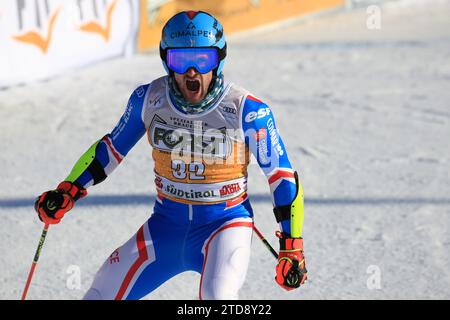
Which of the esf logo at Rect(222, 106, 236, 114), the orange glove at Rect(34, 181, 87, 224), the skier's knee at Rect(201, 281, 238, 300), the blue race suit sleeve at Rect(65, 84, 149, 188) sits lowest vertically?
the skier's knee at Rect(201, 281, 238, 300)

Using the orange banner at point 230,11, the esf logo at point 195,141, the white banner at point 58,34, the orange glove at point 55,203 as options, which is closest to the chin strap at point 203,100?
the esf logo at point 195,141

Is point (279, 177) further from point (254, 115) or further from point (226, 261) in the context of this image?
point (226, 261)

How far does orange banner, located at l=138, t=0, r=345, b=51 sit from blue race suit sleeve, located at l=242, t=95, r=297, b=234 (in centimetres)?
903

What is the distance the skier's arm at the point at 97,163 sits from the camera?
4453mm

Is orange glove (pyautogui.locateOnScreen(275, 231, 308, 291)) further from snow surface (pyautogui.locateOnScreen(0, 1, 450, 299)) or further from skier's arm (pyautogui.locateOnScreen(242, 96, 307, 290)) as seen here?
snow surface (pyautogui.locateOnScreen(0, 1, 450, 299))

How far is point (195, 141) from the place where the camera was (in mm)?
4434

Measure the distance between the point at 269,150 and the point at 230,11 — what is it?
10667 millimetres

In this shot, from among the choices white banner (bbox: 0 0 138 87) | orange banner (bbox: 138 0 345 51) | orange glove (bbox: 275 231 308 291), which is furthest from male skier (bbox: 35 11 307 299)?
orange banner (bbox: 138 0 345 51)

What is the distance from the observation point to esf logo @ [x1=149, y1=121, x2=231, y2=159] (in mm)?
4398

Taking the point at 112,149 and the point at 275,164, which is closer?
the point at 275,164

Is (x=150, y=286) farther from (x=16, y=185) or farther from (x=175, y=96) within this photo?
(x=16, y=185)

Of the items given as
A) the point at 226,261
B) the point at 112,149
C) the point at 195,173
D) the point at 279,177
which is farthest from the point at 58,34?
the point at 226,261

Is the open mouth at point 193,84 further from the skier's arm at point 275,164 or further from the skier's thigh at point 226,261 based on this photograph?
the skier's thigh at point 226,261
